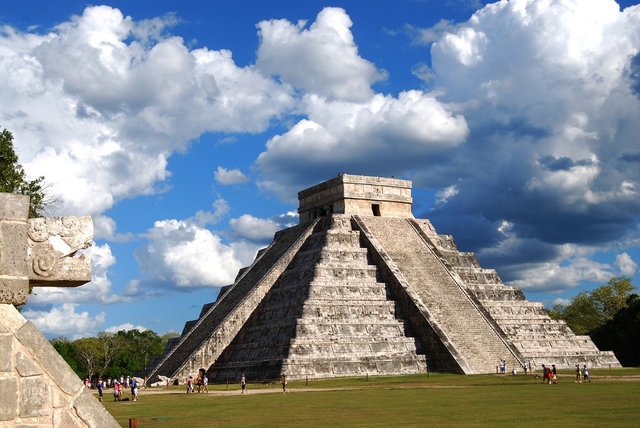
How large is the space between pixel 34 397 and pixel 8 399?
16cm

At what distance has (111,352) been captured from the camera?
265ft

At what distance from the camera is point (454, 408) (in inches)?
734

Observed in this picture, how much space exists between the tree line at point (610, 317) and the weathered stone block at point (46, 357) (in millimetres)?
46766

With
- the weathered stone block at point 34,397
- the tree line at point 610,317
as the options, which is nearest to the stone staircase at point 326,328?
the tree line at point 610,317

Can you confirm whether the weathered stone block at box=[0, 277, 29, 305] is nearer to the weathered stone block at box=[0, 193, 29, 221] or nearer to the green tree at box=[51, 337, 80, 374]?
the weathered stone block at box=[0, 193, 29, 221]

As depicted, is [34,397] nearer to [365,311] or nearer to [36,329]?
[36,329]

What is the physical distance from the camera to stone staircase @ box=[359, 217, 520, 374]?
→ 118 ft

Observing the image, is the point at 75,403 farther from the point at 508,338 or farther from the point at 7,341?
the point at 508,338

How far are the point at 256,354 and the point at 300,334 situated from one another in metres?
2.92

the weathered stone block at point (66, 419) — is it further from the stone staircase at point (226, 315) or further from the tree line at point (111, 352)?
the tree line at point (111, 352)

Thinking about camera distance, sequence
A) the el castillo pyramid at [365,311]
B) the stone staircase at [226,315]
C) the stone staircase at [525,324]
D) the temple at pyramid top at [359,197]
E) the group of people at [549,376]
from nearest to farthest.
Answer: the group of people at [549,376], the el castillo pyramid at [365,311], the stone staircase at [226,315], the stone staircase at [525,324], the temple at pyramid top at [359,197]

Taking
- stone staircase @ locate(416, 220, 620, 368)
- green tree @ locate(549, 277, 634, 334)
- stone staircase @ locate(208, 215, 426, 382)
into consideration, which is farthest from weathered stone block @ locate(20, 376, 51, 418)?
green tree @ locate(549, 277, 634, 334)

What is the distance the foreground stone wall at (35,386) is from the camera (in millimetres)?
5172

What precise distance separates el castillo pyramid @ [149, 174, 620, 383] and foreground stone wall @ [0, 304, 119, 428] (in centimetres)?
2792
